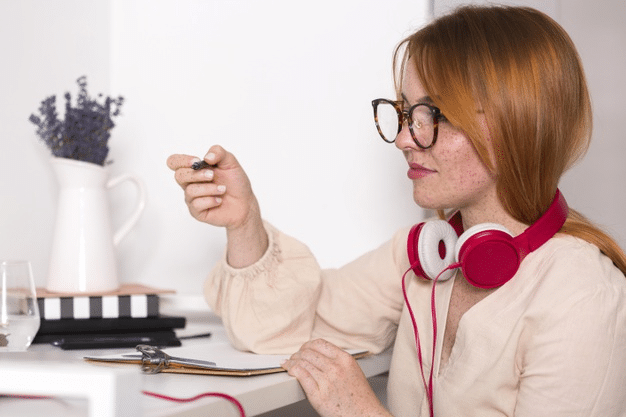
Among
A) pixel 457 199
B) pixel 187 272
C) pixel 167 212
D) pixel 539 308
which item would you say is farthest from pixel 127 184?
pixel 539 308

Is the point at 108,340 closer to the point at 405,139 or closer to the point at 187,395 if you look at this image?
the point at 187,395

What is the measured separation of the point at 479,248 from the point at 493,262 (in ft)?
0.09

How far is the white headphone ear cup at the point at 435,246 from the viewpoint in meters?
1.18

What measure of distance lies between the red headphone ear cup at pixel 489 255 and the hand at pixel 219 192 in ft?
1.34

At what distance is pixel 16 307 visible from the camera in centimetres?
107

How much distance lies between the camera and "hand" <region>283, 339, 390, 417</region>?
1.08 meters

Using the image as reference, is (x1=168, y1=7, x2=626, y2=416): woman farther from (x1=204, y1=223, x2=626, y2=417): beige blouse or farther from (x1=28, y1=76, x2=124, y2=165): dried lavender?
(x1=28, y1=76, x2=124, y2=165): dried lavender

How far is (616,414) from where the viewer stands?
3.36 feet

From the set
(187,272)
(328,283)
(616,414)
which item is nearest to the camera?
(616,414)

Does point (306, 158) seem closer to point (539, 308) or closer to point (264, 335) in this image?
point (264, 335)

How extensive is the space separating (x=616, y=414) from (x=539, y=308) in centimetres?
17

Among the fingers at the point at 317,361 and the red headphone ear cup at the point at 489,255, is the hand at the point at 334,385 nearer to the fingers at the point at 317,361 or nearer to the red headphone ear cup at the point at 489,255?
the fingers at the point at 317,361

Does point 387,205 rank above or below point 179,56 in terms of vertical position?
below

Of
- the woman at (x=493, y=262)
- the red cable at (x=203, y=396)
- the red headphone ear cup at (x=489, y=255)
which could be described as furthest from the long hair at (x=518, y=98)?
the red cable at (x=203, y=396)
